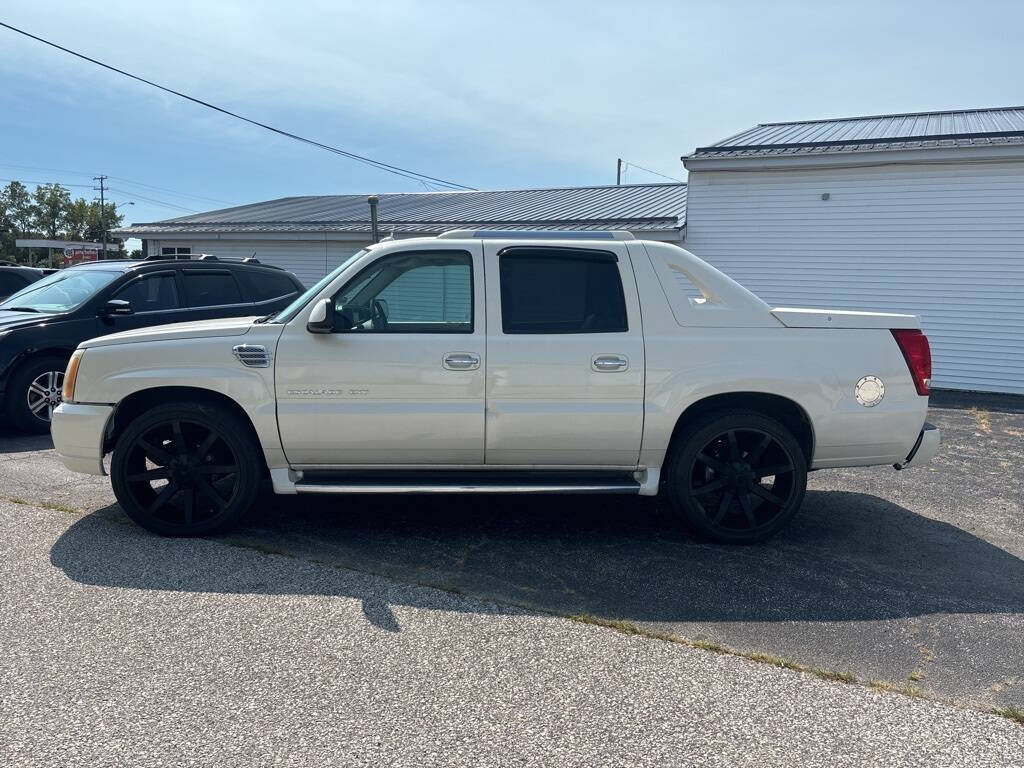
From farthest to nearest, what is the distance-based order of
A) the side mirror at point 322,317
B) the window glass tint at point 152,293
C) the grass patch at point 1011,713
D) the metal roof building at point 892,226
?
1. the metal roof building at point 892,226
2. the window glass tint at point 152,293
3. the side mirror at point 322,317
4. the grass patch at point 1011,713

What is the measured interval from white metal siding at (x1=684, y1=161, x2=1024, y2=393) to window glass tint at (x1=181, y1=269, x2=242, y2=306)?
28.1 feet

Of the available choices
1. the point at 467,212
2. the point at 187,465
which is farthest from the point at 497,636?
the point at 467,212

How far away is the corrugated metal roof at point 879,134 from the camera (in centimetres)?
1305

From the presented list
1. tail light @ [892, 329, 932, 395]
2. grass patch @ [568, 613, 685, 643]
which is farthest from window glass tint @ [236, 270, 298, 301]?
tail light @ [892, 329, 932, 395]

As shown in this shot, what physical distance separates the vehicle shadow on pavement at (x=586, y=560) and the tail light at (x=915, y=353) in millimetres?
1088

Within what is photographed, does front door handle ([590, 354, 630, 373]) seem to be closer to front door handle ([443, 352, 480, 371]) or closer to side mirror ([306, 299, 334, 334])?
front door handle ([443, 352, 480, 371])

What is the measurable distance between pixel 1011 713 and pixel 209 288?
28.3 ft

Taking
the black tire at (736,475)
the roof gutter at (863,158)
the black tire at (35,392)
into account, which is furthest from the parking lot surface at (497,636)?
the roof gutter at (863,158)

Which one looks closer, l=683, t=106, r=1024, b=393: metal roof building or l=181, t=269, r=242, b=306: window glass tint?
l=181, t=269, r=242, b=306: window glass tint

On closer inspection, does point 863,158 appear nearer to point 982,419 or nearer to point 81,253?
point 982,419

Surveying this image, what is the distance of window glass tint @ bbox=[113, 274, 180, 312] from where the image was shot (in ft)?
29.3

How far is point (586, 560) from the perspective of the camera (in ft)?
15.5

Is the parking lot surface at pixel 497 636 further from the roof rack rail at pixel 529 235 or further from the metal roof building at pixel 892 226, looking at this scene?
the metal roof building at pixel 892 226

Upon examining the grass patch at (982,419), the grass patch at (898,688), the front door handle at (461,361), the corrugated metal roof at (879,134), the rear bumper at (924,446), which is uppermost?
the corrugated metal roof at (879,134)
